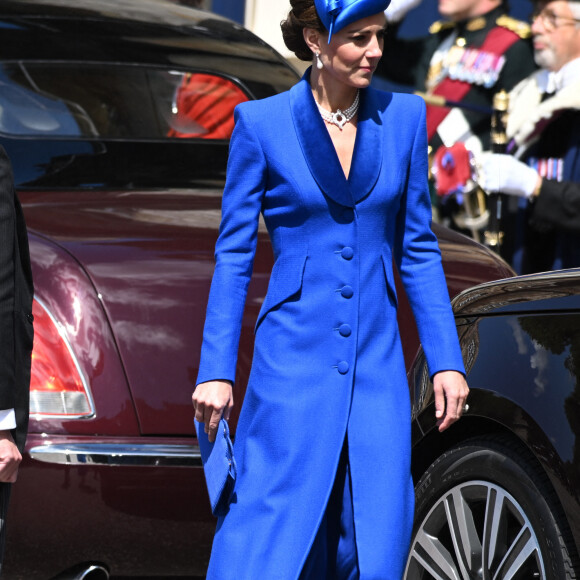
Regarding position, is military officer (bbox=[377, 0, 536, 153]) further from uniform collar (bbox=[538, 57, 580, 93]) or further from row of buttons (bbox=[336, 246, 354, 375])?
row of buttons (bbox=[336, 246, 354, 375])

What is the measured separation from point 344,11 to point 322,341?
711 millimetres

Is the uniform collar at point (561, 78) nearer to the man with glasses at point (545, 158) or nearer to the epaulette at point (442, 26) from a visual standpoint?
the man with glasses at point (545, 158)

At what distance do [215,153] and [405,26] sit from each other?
4.11 meters

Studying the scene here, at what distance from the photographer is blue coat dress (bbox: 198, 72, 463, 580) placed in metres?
3.34

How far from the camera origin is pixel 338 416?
337cm

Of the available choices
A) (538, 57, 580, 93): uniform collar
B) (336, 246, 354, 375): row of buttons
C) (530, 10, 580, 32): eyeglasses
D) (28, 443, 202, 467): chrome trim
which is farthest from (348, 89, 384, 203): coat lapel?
(530, 10, 580, 32): eyeglasses

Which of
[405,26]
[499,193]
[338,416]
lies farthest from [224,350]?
[405,26]

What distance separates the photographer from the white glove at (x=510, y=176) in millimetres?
6852

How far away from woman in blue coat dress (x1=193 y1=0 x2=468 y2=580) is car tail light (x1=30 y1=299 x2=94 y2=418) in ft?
3.19

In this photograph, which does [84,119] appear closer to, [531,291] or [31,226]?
[31,226]

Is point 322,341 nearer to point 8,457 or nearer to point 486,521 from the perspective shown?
point 486,521

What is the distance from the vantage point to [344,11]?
10.9 feet

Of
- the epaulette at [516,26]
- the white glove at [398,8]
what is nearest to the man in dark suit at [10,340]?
the epaulette at [516,26]

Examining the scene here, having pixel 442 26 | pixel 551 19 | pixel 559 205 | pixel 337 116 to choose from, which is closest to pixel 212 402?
pixel 337 116
